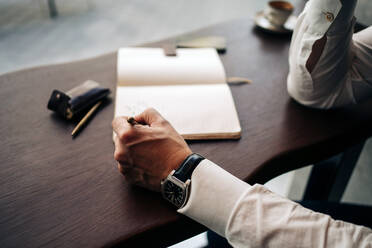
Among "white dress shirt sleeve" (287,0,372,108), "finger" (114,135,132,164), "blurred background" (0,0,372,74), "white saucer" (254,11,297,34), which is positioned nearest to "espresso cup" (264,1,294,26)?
"white saucer" (254,11,297,34)

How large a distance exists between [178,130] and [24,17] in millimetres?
2725

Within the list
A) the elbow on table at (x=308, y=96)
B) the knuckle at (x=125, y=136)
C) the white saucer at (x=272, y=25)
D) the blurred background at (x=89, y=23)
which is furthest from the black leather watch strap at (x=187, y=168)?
the blurred background at (x=89, y=23)

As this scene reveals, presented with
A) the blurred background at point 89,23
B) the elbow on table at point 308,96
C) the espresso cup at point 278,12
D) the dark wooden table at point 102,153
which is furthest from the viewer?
the blurred background at point 89,23

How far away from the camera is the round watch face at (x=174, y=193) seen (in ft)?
1.68

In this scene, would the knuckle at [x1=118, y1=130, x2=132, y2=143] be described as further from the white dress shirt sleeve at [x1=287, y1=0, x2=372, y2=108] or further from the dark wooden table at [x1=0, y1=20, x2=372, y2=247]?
the white dress shirt sleeve at [x1=287, y1=0, x2=372, y2=108]

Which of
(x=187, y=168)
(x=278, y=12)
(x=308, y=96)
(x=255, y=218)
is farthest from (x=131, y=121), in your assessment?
(x=278, y=12)

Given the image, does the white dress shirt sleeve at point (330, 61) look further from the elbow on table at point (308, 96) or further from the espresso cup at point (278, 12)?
the espresso cup at point (278, 12)

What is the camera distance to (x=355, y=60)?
698 millimetres

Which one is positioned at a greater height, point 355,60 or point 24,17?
point 355,60

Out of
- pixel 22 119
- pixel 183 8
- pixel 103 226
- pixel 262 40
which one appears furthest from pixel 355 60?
pixel 183 8

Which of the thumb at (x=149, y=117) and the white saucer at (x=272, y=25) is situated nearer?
the thumb at (x=149, y=117)

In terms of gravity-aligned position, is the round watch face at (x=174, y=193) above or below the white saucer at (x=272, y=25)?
below

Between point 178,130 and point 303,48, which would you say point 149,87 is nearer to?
point 178,130

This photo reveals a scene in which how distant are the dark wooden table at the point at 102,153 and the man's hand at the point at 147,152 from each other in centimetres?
3
